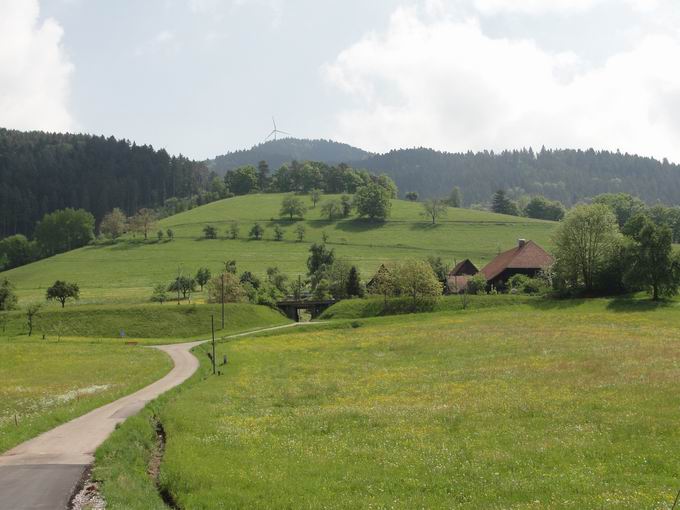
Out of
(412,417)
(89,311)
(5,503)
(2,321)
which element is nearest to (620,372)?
(412,417)

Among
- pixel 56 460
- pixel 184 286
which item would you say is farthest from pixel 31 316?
pixel 56 460

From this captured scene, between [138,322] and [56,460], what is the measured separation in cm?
7223

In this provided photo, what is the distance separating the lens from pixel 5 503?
16578 mm

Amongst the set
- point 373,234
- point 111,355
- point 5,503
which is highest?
point 373,234

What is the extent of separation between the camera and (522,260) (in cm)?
11119

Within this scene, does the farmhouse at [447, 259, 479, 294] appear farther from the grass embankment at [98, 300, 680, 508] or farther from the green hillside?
the grass embankment at [98, 300, 680, 508]

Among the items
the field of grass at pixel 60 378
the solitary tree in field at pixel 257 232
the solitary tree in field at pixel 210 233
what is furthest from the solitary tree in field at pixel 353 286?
the solitary tree in field at pixel 210 233

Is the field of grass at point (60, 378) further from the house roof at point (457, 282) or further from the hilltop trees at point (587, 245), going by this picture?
the house roof at point (457, 282)

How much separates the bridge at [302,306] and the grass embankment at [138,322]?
12112 mm

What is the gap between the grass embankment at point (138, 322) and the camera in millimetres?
87312

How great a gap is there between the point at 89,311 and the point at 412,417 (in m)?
80.4

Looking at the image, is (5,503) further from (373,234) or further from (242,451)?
(373,234)

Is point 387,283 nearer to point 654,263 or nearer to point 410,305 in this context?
point 410,305

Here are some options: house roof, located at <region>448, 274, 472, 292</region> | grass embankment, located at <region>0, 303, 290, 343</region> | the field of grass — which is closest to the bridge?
grass embankment, located at <region>0, 303, 290, 343</region>
